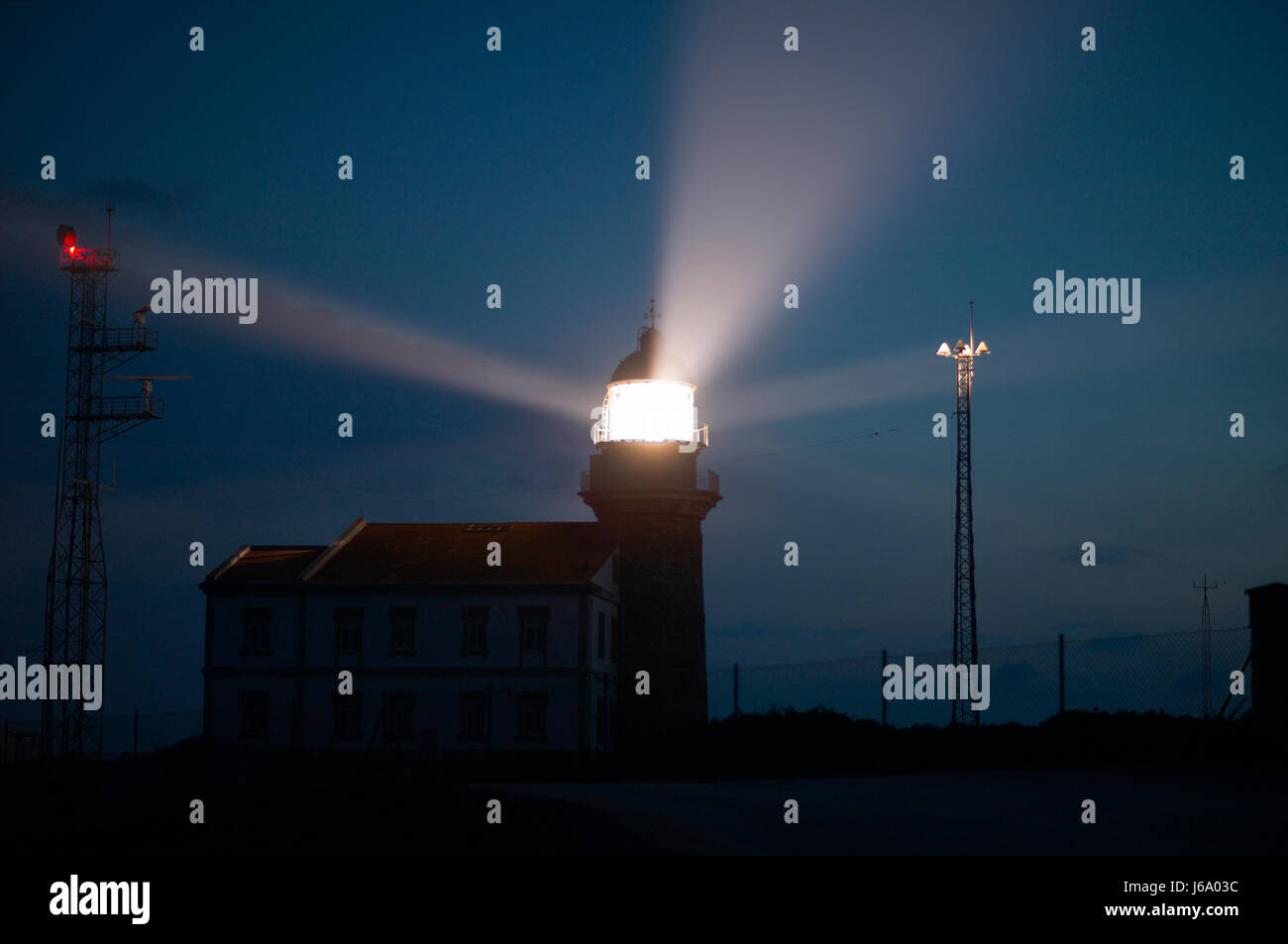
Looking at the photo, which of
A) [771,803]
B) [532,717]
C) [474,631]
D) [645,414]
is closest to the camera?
[771,803]

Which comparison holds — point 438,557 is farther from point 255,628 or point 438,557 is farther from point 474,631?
point 255,628

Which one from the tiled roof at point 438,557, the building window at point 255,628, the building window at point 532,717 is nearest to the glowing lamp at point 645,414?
the tiled roof at point 438,557

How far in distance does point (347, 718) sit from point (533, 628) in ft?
18.7

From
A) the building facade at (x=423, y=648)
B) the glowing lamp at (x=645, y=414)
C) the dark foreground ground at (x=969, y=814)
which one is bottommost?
the dark foreground ground at (x=969, y=814)

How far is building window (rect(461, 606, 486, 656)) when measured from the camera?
132ft

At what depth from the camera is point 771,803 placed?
1884 centimetres

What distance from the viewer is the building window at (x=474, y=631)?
132ft

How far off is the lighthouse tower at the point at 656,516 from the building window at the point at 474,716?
14.3ft

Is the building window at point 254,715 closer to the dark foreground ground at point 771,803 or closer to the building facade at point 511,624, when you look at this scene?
the building facade at point 511,624

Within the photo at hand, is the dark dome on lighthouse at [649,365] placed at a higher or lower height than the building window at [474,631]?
higher

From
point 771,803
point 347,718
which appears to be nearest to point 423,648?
point 347,718

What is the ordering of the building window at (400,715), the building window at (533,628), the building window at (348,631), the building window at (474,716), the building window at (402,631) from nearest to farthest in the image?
the building window at (474,716)
the building window at (400,715)
the building window at (533,628)
the building window at (402,631)
the building window at (348,631)
